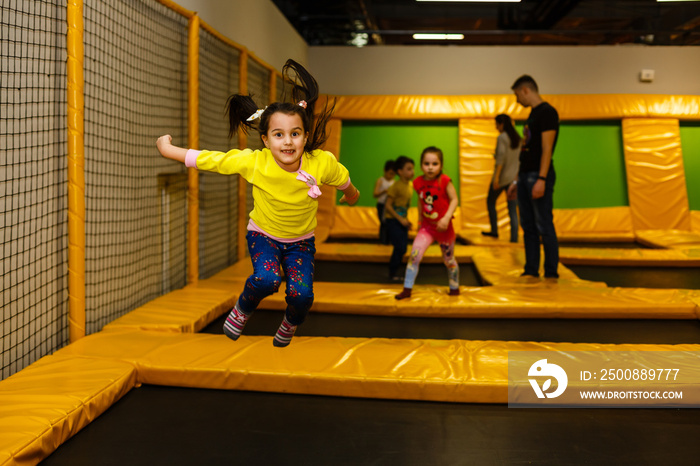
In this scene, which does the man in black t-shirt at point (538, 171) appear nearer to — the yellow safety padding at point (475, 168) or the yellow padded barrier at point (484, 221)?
the yellow padded barrier at point (484, 221)

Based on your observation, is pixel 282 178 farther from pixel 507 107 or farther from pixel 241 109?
pixel 507 107

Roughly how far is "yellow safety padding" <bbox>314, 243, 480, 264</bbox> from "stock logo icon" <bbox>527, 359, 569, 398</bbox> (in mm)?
3006

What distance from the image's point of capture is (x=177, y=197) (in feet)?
13.8

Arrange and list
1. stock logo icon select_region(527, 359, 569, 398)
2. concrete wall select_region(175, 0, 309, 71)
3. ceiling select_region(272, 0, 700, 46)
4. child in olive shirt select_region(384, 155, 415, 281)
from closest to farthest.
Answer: stock logo icon select_region(527, 359, 569, 398)
child in olive shirt select_region(384, 155, 415, 281)
concrete wall select_region(175, 0, 309, 71)
ceiling select_region(272, 0, 700, 46)

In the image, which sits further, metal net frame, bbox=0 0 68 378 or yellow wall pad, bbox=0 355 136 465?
metal net frame, bbox=0 0 68 378

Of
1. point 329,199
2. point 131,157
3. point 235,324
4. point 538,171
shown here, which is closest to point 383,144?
point 329,199

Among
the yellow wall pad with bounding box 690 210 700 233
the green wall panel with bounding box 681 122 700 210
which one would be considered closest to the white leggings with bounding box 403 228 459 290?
the yellow wall pad with bounding box 690 210 700 233

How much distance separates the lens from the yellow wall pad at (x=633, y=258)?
5426mm

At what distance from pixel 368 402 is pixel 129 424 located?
915 millimetres

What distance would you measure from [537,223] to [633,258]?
1.82 metres

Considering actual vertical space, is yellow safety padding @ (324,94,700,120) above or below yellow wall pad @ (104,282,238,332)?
above

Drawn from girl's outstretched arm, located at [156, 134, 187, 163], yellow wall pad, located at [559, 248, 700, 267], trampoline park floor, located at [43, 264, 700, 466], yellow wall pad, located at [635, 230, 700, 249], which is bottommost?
trampoline park floor, located at [43, 264, 700, 466]

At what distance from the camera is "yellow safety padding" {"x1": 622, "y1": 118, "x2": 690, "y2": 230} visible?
7316 mm

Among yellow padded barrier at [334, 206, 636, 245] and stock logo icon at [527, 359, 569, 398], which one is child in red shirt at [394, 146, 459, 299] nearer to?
stock logo icon at [527, 359, 569, 398]
